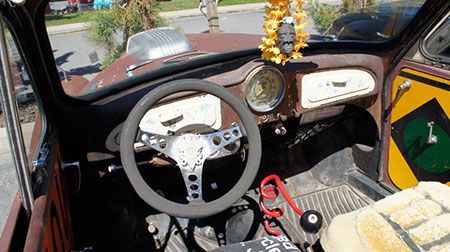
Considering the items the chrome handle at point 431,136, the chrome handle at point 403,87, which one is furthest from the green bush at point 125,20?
the chrome handle at point 431,136

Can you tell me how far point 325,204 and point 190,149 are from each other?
1.66 meters

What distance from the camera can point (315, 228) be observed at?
2.33m

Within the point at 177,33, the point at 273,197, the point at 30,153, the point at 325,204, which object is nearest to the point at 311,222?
the point at 273,197

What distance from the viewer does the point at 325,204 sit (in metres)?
2.93

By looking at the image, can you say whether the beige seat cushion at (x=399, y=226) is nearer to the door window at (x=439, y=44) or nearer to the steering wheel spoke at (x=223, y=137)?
the steering wheel spoke at (x=223, y=137)

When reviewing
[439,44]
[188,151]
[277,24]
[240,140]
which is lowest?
[240,140]

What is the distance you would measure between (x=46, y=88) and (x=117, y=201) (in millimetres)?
1103

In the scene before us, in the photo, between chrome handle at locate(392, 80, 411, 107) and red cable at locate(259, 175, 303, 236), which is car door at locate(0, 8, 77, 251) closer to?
red cable at locate(259, 175, 303, 236)

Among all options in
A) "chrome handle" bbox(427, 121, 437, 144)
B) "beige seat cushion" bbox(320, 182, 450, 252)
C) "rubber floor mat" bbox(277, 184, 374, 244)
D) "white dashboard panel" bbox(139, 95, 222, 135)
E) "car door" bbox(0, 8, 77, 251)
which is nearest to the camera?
"car door" bbox(0, 8, 77, 251)

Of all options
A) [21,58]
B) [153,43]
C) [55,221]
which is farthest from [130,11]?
[55,221]

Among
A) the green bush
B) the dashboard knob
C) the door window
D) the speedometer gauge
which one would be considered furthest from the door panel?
the green bush

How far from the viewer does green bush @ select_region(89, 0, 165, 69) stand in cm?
622

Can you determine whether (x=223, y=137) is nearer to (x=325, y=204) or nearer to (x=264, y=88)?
(x=264, y=88)

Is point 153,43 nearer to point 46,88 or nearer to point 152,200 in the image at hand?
point 46,88
